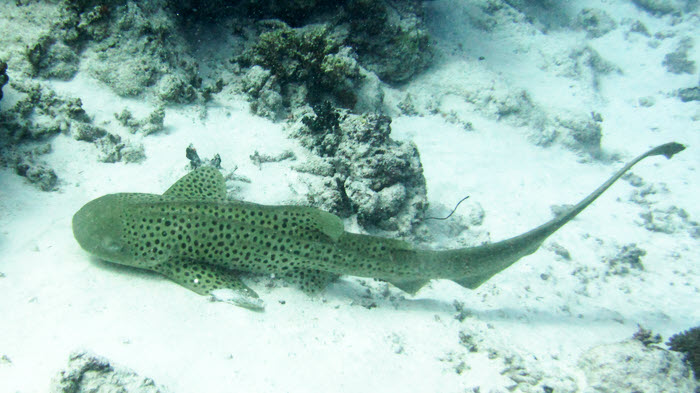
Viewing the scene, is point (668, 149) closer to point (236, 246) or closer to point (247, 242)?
point (247, 242)

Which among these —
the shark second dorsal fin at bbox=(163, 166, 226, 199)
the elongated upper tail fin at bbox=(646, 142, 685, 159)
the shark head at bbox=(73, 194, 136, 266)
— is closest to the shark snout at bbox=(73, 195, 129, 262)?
the shark head at bbox=(73, 194, 136, 266)

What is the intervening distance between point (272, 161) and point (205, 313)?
316 cm

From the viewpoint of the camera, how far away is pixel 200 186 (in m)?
5.10

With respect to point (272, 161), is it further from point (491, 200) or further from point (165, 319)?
point (491, 200)

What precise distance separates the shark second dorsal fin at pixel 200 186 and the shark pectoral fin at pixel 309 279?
4.86 feet

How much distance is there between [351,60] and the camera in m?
7.92

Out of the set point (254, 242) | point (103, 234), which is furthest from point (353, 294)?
point (103, 234)

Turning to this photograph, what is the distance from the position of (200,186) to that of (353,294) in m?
2.59

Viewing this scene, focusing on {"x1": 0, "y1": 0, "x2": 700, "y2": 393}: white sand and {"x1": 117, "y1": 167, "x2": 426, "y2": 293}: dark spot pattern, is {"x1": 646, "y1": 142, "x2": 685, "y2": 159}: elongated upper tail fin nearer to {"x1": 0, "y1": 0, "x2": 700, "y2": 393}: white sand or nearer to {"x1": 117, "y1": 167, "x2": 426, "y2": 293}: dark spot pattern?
{"x1": 0, "y1": 0, "x2": 700, "y2": 393}: white sand

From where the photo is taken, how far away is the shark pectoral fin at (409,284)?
5.15 meters

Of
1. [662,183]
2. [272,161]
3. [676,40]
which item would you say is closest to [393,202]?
[272,161]

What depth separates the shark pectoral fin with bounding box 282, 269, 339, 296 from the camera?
16.0 feet

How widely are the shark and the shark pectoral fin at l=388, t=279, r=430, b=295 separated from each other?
20 mm

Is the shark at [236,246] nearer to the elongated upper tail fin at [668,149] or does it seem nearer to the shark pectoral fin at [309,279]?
the shark pectoral fin at [309,279]
